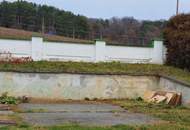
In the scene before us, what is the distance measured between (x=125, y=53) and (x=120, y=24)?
28.6 metres

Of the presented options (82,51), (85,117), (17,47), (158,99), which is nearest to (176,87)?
(158,99)

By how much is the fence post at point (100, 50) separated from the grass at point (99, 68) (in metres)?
0.91

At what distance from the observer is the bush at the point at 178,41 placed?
27.9m

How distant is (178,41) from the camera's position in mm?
28344

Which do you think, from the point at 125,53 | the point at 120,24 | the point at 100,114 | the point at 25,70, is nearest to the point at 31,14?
the point at 120,24

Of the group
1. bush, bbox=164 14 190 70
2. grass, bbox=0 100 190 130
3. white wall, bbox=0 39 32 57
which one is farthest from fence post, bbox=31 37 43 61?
grass, bbox=0 100 190 130

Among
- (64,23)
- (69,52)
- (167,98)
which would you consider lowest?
(167,98)

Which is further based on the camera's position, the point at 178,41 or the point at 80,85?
the point at 178,41

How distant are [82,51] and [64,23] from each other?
3133cm

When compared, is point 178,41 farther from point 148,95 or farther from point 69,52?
point 69,52

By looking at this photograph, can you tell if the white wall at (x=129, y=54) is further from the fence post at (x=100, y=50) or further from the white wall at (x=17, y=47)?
the white wall at (x=17, y=47)

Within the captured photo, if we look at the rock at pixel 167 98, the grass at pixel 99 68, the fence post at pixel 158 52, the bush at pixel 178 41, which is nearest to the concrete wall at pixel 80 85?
the grass at pixel 99 68

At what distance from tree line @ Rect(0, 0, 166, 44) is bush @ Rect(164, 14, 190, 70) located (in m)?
19.8

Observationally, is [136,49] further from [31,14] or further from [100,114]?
[31,14]
